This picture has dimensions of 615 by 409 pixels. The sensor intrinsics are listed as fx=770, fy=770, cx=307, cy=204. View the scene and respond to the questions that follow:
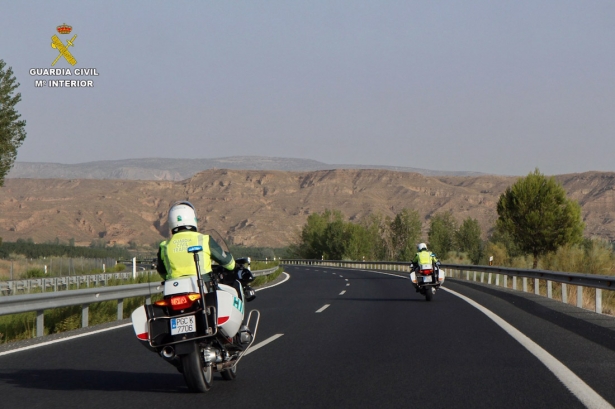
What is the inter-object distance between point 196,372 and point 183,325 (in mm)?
482

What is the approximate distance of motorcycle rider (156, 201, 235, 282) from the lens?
7332 millimetres

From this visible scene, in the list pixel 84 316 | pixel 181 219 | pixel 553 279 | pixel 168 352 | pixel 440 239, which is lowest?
pixel 440 239

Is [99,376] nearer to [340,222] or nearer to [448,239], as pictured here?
[340,222]

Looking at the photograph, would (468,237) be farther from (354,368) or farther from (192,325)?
(192,325)

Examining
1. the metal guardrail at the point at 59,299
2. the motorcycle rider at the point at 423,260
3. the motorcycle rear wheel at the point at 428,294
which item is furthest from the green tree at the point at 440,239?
the metal guardrail at the point at 59,299

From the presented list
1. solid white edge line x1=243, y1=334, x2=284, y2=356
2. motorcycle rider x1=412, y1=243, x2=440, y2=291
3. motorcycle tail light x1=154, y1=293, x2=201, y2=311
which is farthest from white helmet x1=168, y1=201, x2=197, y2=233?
motorcycle rider x1=412, y1=243, x2=440, y2=291

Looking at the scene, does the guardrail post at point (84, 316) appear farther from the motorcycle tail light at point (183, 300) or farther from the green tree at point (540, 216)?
the green tree at point (540, 216)

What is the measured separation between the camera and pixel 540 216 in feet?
208

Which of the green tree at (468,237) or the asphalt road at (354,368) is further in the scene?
the green tree at (468,237)

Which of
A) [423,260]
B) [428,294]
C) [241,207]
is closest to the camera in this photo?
[428,294]

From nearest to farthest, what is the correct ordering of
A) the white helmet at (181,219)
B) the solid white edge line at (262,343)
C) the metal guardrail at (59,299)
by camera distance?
the white helmet at (181,219), the solid white edge line at (262,343), the metal guardrail at (59,299)

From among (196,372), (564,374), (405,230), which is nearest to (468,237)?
(405,230)

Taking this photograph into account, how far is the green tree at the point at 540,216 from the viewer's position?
63.7 metres

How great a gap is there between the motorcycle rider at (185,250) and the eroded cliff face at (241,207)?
13124 cm
